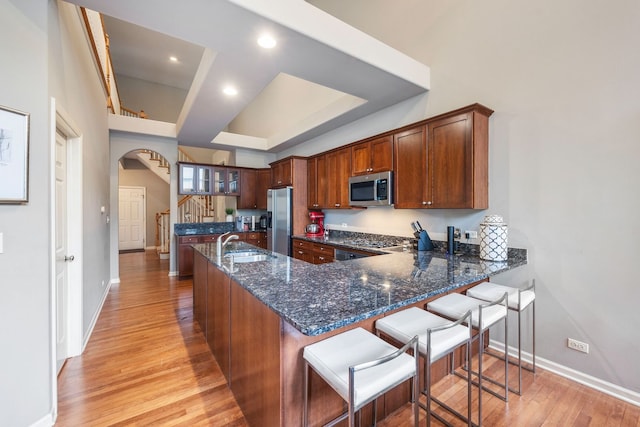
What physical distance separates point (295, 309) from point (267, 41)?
86.4 inches

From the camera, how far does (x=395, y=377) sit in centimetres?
113

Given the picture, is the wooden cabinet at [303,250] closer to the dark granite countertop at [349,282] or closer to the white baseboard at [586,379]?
the dark granite countertop at [349,282]

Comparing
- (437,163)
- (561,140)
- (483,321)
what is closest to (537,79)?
(561,140)

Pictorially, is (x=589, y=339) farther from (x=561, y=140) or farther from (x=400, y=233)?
(x=400, y=233)

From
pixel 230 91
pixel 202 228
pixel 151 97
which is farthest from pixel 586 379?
pixel 151 97

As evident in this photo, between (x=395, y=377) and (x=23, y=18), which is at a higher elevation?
(x=23, y=18)

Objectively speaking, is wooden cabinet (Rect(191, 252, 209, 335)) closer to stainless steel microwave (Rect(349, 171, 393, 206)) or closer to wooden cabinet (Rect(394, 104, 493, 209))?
stainless steel microwave (Rect(349, 171, 393, 206))

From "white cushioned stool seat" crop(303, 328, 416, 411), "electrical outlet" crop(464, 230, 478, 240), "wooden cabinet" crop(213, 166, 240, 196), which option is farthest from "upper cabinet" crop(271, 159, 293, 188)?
"white cushioned stool seat" crop(303, 328, 416, 411)

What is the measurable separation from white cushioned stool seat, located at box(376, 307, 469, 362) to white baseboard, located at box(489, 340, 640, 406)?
1.46 metres

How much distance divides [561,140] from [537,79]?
1.90 feet

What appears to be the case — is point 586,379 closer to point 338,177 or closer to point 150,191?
point 338,177

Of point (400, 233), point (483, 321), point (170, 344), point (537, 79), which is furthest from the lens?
point (400, 233)

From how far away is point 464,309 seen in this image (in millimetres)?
1782

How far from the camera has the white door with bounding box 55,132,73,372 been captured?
2.28m
